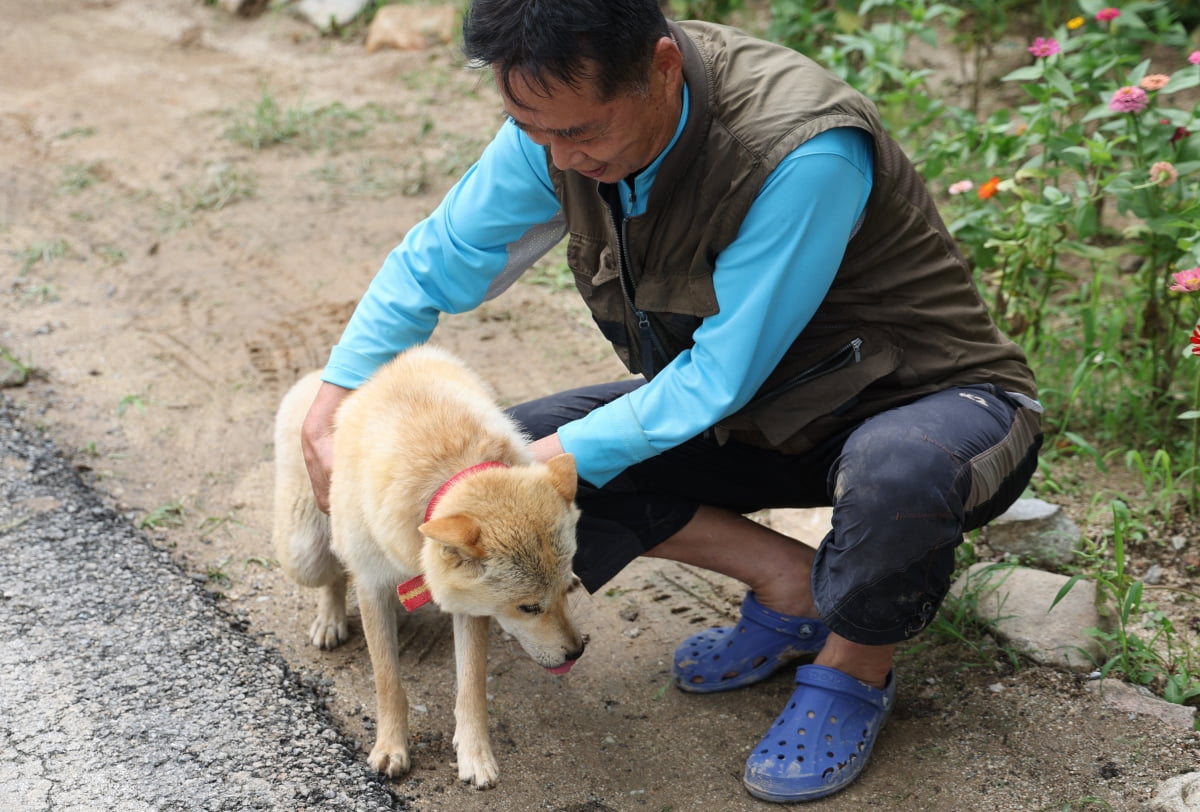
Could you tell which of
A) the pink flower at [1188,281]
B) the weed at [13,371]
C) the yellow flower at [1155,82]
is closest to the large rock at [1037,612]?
the pink flower at [1188,281]

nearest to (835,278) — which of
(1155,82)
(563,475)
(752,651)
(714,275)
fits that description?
(714,275)

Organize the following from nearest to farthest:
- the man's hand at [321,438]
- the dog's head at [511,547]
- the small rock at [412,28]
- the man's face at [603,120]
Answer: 1. the man's face at [603,120]
2. the dog's head at [511,547]
3. the man's hand at [321,438]
4. the small rock at [412,28]

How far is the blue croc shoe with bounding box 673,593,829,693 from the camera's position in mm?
3205

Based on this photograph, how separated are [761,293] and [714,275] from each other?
15cm

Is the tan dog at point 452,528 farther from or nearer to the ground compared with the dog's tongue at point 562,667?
farther from the ground

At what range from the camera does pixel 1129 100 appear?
3535 millimetres

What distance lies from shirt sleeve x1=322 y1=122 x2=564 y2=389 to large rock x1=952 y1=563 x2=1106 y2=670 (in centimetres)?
172

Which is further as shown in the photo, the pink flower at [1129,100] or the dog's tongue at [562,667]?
the pink flower at [1129,100]

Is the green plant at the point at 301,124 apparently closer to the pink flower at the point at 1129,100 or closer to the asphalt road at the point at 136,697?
the asphalt road at the point at 136,697

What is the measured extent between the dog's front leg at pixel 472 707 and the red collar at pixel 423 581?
0.16 meters

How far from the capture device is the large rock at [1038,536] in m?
3.61

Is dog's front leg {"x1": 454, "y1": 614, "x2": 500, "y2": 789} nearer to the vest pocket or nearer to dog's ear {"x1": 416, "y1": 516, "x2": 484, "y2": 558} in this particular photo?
dog's ear {"x1": 416, "y1": 516, "x2": 484, "y2": 558}

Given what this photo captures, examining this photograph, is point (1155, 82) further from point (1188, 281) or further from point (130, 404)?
point (130, 404)

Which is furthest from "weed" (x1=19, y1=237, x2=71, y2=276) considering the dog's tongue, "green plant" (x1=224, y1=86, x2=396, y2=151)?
the dog's tongue
